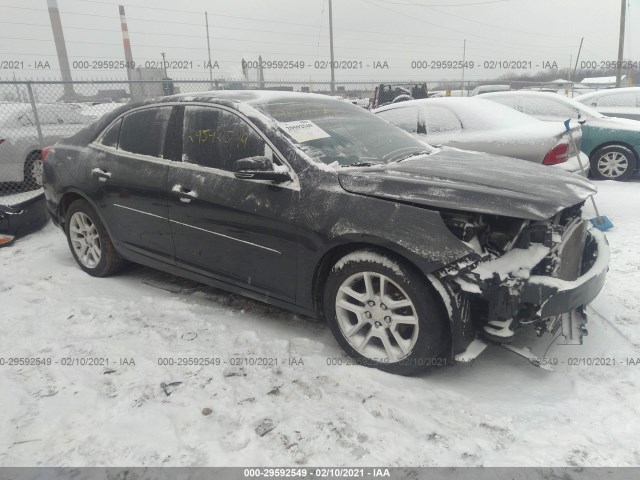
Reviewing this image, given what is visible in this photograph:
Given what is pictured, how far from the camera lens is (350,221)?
2598 millimetres

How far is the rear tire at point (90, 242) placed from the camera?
4.08m

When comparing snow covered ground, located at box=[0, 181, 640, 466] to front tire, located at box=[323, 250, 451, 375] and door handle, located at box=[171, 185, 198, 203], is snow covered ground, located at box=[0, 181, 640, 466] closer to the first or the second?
front tire, located at box=[323, 250, 451, 375]

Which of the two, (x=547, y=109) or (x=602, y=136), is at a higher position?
(x=547, y=109)

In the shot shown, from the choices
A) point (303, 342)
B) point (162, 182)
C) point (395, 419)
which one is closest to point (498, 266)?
point (395, 419)

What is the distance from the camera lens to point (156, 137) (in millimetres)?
3586

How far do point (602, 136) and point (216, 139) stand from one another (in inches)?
266

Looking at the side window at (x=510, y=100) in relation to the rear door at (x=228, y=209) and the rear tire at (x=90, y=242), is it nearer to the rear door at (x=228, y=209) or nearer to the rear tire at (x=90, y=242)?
the rear door at (x=228, y=209)

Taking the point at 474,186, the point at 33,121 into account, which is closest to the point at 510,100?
the point at 474,186

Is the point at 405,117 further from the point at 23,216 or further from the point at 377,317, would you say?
the point at 23,216

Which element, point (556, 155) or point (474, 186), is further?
point (556, 155)

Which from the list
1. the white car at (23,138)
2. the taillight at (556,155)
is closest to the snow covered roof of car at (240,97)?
the taillight at (556,155)

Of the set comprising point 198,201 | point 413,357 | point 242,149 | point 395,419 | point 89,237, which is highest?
point 242,149

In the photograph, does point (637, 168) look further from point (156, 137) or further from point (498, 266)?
point (156, 137)

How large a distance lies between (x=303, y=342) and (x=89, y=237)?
Result: 240cm
